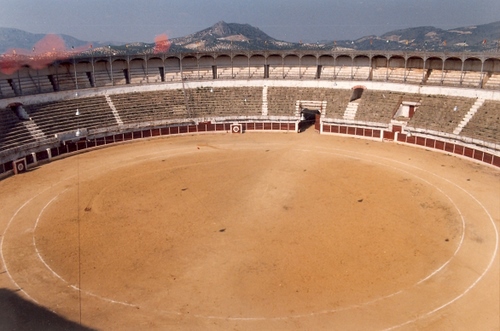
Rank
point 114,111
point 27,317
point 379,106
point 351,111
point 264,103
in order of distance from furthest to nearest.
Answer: point 264,103 → point 351,111 → point 379,106 → point 114,111 → point 27,317

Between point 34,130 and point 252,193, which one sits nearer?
point 252,193

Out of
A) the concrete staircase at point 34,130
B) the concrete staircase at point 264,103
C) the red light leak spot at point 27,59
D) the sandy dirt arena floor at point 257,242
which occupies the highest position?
the red light leak spot at point 27,59

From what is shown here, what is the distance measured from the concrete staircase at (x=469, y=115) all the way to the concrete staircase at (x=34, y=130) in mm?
41471

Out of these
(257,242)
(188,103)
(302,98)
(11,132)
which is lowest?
(257,242)

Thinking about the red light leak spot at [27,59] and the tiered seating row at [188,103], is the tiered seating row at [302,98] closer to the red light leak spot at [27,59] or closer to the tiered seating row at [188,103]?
the tiered seating row at [188,103]

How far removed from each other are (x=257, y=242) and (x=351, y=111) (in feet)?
98.5

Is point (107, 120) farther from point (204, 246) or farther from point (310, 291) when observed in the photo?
point (310, 291)

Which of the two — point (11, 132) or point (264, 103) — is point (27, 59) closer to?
point (11, 132)

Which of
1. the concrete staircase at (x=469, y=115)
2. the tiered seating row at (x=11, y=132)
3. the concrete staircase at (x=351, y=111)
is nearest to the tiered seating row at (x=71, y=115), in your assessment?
the tiered seating row at (x=11, y=132)

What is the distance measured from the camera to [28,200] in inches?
1222

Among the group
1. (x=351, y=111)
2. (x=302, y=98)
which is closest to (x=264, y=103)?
(x=302, y=98)

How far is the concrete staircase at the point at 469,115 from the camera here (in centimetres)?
4172

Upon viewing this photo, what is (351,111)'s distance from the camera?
5006 cm

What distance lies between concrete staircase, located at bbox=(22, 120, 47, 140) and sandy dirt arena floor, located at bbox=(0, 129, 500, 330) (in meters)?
4.05
